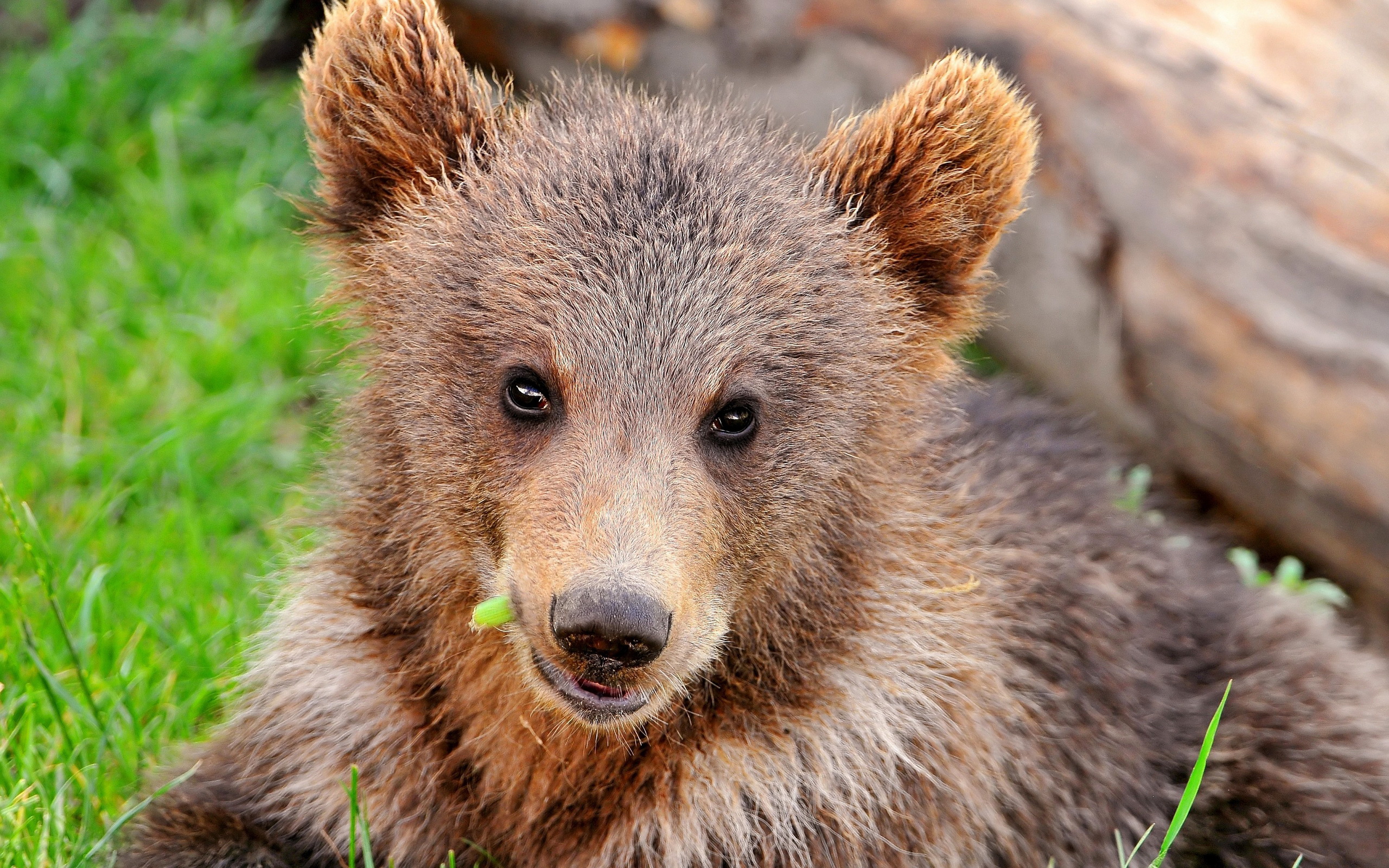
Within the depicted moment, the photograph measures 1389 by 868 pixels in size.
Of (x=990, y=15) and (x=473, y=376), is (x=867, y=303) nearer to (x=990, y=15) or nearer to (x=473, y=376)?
(x=473, y=376)

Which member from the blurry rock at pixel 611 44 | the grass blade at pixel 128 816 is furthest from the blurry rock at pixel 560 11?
the grass blade at pixel 128 816

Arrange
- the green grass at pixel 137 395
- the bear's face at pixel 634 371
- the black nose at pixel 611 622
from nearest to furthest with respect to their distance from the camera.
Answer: the black nose at pixel 611 622, the bear's face at pixel 634 371, the green grass at pixel 137 395

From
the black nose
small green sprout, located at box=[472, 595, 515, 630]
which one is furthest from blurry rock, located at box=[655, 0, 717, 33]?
the black nose

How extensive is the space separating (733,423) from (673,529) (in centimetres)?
39

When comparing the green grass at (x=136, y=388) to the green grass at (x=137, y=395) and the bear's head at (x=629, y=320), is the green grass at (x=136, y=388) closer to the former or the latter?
the green grass at (x=137, y=395)

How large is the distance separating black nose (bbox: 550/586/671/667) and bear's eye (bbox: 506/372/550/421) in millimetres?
543

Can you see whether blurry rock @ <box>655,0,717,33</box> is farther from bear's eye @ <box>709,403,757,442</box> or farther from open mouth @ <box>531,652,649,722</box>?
open mouth @ <box>531,652,649,722</box>

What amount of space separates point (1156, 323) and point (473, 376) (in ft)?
10.1

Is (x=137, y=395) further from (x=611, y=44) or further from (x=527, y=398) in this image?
(x=527, y=398)

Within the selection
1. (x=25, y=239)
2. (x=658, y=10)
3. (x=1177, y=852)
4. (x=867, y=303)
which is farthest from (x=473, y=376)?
(x=25, y=239)

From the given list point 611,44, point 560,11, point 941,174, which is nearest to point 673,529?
point 941,174

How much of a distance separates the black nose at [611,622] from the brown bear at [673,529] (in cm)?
5

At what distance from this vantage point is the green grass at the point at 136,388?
177 inches

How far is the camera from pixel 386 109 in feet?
12.8
